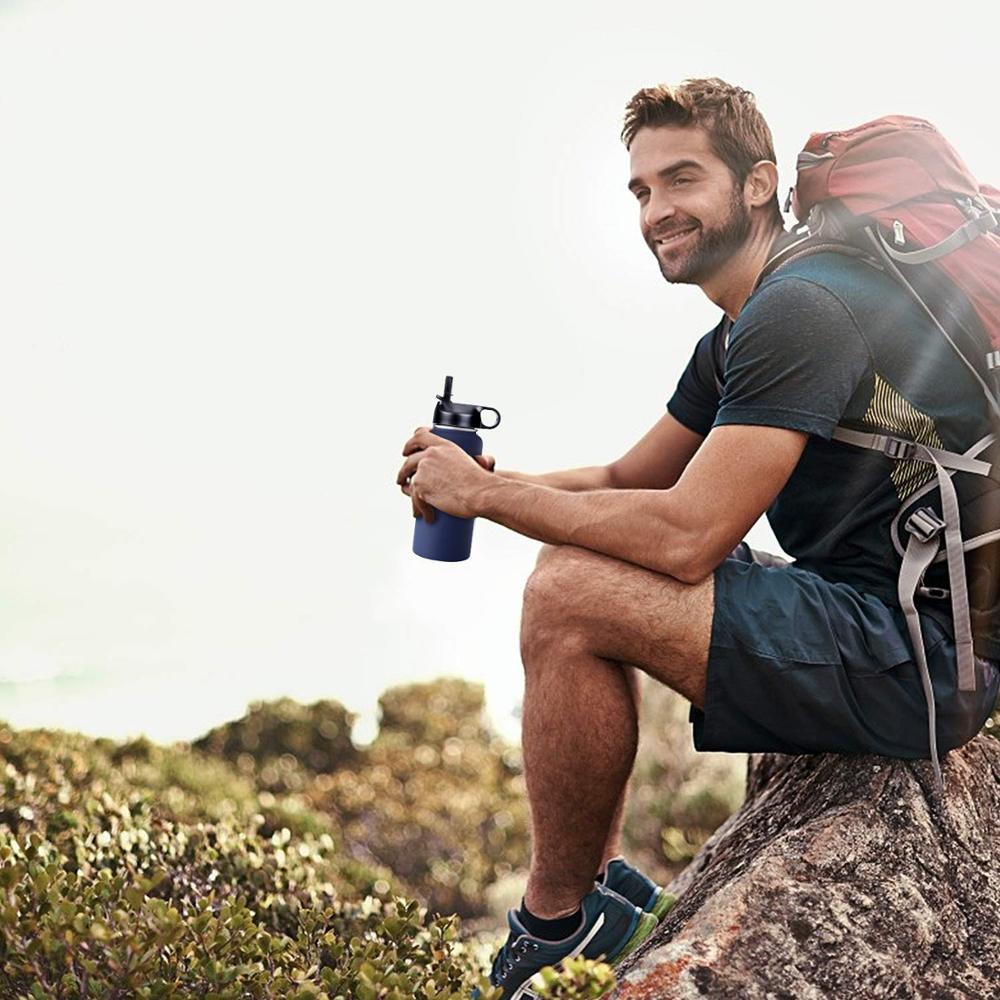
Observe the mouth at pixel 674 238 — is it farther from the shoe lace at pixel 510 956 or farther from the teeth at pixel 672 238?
the shoe lace at pixel 510 956

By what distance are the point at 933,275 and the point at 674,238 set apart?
1.00 meters

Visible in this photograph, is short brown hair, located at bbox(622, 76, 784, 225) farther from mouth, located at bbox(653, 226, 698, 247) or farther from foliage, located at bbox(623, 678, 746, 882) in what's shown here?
foliage, located at bbox(623, 678, 746, 882)

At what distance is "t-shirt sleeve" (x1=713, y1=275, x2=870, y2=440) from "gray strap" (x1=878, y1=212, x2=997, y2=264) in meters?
0.22

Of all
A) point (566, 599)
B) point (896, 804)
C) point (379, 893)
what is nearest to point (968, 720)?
point (896, 804)

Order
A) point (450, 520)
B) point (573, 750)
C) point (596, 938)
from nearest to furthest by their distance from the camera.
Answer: point (573, 750)
point (596, 938)
point (450, 520)

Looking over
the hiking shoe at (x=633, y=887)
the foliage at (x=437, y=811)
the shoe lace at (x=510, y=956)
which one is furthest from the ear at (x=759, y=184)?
the foliage at (x=437, y=811)

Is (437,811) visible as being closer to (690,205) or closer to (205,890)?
(205,890)

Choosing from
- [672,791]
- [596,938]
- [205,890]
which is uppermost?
[596,938]

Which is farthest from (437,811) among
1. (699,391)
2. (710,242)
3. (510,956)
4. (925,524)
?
(925,524)

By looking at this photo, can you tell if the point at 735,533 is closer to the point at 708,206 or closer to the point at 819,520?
the point at 819,520

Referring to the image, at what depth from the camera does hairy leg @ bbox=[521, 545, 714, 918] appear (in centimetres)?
345

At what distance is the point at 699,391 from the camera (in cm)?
468

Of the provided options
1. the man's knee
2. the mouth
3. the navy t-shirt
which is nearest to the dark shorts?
the navy t-shirt

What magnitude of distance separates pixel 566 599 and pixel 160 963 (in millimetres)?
1432
